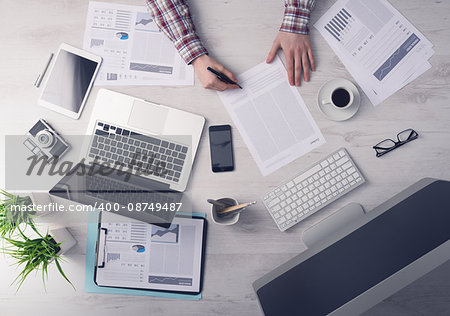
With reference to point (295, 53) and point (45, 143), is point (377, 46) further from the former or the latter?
point (45, 143)

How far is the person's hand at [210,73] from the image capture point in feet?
3.40

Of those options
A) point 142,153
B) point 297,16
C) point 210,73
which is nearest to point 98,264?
point 142,153

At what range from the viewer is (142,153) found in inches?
41.4

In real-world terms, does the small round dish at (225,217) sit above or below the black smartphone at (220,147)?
below

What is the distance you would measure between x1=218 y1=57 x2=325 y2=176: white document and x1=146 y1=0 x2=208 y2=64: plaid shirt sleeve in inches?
6.2

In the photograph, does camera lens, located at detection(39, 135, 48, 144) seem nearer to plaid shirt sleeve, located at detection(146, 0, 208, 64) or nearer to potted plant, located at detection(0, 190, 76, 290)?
potted plant, located at detection(0, 190, 76, 290)

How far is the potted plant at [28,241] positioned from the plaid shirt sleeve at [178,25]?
0.66 m

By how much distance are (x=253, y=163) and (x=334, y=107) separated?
297mm

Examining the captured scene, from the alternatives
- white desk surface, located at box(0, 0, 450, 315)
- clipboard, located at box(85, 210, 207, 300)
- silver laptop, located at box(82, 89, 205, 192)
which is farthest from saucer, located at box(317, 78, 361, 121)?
clipboard, located at box(85, 210, 207, 300)

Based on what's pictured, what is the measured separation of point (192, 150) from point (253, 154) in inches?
7.4

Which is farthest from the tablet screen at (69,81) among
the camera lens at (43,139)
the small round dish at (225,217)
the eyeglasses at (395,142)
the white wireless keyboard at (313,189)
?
the eyeglasses at (395,142)

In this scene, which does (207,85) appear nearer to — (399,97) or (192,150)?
(192,150)

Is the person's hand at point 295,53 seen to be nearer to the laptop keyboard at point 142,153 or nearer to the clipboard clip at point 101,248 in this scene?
the laptop keyboard at point 142,153

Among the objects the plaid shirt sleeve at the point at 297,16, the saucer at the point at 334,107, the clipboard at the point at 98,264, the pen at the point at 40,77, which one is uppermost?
the plaid shirt sleeve at the point at 297,16
